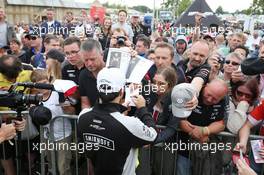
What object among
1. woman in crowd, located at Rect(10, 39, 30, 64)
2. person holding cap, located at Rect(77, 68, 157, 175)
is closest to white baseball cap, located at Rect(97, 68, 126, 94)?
person holding cap, located at Rect(77, 68, 157, 175)

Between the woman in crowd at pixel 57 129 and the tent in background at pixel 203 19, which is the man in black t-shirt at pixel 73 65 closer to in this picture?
the woman in crowd at pixel 57 129

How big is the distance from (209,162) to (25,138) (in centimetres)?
223

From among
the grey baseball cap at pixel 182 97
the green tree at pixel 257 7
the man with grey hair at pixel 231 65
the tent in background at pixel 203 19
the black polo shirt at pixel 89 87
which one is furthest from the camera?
the green tree at pixel 257 7

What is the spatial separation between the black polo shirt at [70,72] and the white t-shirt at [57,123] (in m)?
0.46

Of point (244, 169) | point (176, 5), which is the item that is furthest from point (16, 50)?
point (176, 5)

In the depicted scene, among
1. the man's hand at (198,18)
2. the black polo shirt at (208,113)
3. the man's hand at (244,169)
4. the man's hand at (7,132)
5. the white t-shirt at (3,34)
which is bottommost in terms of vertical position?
the man's hand at (244,169)

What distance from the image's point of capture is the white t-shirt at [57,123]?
342cm

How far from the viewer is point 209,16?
8719 mm

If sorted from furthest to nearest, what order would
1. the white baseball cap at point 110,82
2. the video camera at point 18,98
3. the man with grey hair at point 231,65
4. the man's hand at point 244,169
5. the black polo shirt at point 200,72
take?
the man with grey hair at point 231,65, the black polo shirt at point 200,72, the video camera at point 18,98, the man's hand at point 244,169, the white baseball cap at point 110,82

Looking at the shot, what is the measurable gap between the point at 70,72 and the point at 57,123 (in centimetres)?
79

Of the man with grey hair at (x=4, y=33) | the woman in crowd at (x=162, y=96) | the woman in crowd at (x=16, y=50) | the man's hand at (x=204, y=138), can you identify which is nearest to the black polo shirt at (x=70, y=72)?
the woman in crowd at (x=162, y=96)

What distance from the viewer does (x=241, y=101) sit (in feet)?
10.2

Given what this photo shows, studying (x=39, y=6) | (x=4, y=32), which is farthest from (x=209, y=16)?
(x=39, y=6)

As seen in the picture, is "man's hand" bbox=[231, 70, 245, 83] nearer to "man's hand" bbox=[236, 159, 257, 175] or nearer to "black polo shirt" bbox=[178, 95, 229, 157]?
"black polo shirt" bbox=[178, 95, 229, 157]
